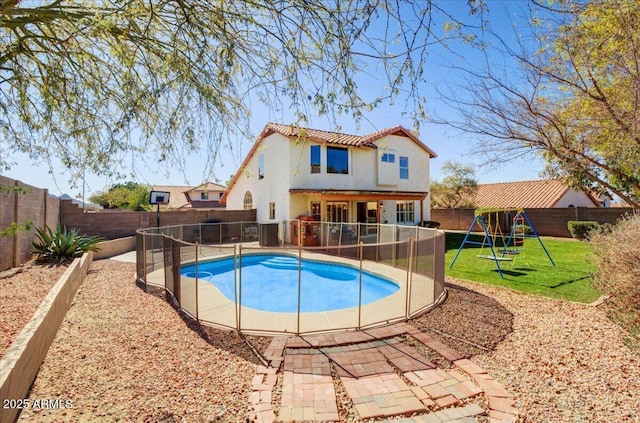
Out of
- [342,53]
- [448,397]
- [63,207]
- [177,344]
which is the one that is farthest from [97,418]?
[63,207]

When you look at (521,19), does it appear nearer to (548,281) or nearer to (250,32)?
(250,32)

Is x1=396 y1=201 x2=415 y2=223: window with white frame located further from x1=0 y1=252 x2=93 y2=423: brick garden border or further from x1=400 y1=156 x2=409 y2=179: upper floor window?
x1=0 y1=252 x2=93 y2=423: brick garden border

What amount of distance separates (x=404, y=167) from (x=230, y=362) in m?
19.8

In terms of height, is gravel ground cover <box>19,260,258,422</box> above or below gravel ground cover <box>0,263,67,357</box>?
below

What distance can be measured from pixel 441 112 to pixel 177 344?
6.80 meters

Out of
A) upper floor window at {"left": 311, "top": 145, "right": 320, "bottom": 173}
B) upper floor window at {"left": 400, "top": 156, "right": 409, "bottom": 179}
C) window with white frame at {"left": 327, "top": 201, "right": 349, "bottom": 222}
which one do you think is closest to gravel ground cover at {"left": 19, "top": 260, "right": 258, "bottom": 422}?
upper floor window at {"left": 311, "top": 145, "right": 320, "bottom": 173}

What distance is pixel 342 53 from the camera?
395 centimetres

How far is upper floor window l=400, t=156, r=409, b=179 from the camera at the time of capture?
21.8 metres

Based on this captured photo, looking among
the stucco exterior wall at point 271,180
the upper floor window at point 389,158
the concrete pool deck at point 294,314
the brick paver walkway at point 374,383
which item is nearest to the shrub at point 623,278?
the brick paver walkway at point 374,383

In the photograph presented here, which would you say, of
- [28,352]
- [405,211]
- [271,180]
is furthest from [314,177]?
[28,352]

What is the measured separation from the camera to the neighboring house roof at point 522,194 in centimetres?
2573

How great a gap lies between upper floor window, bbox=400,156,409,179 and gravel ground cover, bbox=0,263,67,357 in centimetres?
1914

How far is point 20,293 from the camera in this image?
602 centimetres

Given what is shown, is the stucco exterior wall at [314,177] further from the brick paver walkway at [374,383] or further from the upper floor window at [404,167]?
the brick paver walkway at [374,383]
